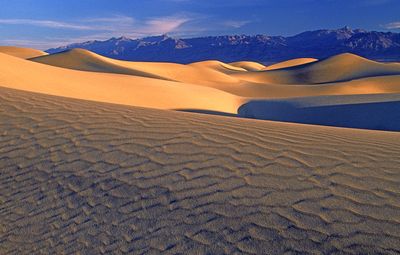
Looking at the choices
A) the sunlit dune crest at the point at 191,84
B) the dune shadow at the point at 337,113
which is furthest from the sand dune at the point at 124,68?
the dune shadow at the point at 337,113

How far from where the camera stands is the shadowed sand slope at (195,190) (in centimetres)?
302

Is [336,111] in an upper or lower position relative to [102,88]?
upper

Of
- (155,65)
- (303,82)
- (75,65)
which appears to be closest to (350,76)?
(303,82)

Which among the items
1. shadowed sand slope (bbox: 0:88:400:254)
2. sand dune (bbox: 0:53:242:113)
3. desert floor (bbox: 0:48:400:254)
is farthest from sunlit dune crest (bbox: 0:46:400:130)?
shadowed sand slope (bbox: 0:88:400:254)

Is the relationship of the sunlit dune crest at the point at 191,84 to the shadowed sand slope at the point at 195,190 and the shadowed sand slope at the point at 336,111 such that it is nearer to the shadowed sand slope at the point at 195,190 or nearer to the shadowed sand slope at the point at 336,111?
the shadowed sand slope at the point at 336,111

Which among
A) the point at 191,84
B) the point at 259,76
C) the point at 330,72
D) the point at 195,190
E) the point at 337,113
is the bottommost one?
the point at 195,190

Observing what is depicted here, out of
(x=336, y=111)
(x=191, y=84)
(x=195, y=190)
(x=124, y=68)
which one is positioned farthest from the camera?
(x=124, y=68)

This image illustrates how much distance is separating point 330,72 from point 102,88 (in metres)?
54.4

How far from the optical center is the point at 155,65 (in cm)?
6266

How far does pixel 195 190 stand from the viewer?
3.74 metres

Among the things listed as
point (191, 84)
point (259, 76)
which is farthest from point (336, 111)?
point (259, 76)

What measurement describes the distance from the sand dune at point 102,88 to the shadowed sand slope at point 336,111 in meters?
1.64

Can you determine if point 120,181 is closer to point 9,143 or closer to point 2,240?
point 2,240

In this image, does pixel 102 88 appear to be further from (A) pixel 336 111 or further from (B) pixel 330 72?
(B) pixel 330 72
